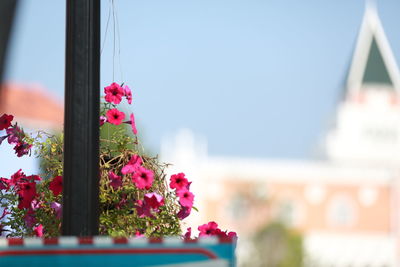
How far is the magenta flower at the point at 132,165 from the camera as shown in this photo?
2440mm

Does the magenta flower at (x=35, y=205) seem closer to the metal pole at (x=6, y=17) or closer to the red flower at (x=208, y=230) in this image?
the red flower at (x=208, y=230)

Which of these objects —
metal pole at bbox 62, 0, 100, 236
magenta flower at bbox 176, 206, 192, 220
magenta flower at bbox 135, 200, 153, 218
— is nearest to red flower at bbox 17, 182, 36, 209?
magenta flower at bbox 135, 200, 153, 218

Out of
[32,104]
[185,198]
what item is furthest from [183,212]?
[32,104]

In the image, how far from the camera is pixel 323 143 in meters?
54.9

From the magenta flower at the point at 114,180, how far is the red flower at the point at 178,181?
157mm

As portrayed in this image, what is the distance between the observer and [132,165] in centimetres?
247

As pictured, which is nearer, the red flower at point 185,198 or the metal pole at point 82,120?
the metal pole at point 82,120

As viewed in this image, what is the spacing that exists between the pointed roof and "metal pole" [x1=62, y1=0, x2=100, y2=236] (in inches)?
2086

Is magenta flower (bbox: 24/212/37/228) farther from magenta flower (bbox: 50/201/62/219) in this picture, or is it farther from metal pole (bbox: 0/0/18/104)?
metal pole (bbox: 0/0/18/104)

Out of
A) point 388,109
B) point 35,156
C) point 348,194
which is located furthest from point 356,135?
point 35,156

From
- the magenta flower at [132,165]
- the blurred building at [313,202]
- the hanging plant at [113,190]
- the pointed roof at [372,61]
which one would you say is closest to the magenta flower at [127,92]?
the hanging plant at [113,190]

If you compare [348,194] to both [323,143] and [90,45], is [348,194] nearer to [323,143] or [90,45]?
[323,143]

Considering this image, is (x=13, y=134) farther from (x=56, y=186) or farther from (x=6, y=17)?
(x=6, y=17)

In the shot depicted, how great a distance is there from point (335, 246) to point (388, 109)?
15.3 meters
